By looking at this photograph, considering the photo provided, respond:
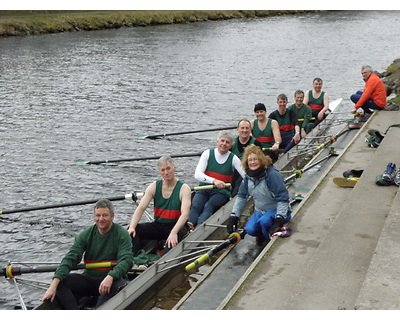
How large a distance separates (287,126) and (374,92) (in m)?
4.79

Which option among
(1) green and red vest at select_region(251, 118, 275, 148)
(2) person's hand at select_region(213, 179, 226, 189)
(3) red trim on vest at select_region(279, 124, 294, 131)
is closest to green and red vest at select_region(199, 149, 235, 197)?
A: (2) person's hand at select_region(213, 179, 226, 189)

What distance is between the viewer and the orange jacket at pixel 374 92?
18578 mm

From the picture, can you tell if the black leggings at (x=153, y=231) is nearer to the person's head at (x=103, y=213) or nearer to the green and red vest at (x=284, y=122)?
the person's head at (x=103, y=213)

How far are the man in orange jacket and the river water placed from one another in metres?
5.46

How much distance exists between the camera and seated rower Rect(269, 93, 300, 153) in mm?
15664

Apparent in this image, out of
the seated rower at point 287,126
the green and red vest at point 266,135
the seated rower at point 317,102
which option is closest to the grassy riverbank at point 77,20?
the seated rower at point 317,102

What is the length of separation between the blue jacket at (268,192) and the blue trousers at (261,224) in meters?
0.09

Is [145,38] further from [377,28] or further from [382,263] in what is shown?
[382,263]

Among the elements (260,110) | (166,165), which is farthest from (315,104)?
(166,165)

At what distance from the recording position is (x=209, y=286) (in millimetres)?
9109

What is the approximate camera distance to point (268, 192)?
9.38 meters

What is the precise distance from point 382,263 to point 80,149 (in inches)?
594

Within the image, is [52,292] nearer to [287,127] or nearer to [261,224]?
[261,224]

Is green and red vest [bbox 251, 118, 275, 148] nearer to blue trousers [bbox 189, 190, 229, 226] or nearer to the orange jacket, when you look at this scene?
blue trousers [bbox 189, 190, 229, 226]
